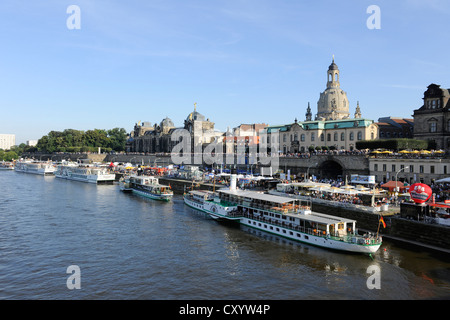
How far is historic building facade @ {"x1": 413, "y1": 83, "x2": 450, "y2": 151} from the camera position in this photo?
7000 cm

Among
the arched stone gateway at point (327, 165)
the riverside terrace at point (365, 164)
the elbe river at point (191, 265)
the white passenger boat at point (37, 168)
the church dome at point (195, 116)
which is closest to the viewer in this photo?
the elbe river at point (191, 265)

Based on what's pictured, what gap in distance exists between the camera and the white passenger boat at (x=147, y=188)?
224 ft

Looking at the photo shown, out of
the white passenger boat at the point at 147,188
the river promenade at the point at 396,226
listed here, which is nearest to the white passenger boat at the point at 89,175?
the white passenger boat at the point at 147,188

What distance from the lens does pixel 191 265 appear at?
30109 millimetres

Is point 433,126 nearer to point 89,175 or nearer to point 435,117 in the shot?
point 435,117

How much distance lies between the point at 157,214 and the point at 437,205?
117ft

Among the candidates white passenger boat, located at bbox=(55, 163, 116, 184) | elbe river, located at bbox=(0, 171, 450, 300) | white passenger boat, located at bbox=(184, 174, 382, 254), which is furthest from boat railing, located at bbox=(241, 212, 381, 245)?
white passenger boat, located at bbox=(55, 163, 116, 184)

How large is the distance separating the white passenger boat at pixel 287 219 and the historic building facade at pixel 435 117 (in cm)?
4130

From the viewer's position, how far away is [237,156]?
11338cm

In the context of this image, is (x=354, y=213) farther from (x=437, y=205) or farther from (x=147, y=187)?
(x=147, y=187)

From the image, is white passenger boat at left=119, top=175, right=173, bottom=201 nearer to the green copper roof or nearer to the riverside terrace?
the riverside terrace

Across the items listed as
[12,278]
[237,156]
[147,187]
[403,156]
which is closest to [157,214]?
[147,187]

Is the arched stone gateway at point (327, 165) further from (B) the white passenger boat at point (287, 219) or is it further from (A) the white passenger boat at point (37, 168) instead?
(A) the white passenger boat at point (37, 168)

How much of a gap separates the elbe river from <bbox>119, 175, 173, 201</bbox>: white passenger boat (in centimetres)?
2217
